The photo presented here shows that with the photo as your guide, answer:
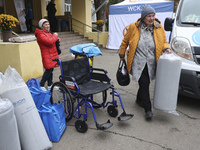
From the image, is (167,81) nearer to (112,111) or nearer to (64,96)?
(112,111)

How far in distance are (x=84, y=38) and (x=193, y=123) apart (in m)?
9.40

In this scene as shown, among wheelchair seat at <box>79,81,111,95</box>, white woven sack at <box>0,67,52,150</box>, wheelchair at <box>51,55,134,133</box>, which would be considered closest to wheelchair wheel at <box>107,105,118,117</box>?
wheelchair at <box>51,55,134,133</box>

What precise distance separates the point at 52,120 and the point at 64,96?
27.1 inches

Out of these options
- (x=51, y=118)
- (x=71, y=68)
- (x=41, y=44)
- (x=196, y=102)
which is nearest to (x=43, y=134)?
(x=51, y=118)

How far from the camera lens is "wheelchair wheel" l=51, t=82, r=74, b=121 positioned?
292 centimetres

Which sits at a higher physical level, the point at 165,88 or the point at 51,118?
the point at 165,88

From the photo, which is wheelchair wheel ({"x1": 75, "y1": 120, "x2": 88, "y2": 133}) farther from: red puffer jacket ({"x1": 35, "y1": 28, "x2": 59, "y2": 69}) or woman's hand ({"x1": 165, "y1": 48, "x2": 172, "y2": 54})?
woman's hand ({"x1": 165, "y1": 48, "x2": 172, "y2": 54})

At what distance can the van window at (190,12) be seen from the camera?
12.6 ft

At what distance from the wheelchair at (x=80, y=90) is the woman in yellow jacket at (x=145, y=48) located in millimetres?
475

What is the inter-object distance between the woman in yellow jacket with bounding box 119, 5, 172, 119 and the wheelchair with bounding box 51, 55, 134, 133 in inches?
18.7

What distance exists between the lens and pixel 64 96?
3.17 m

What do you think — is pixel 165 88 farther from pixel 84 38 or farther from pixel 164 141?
pixel 84 38

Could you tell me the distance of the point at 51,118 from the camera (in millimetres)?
2523

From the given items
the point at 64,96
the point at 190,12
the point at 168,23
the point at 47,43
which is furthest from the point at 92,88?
the point at 190,12
